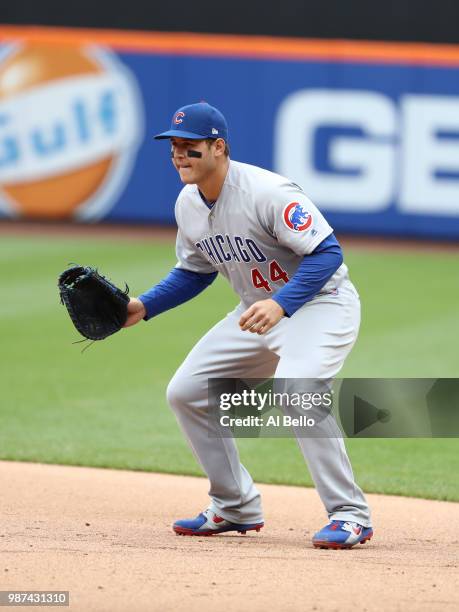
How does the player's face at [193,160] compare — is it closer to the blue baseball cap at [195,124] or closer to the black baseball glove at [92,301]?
the blue baseball cap at [195,124]

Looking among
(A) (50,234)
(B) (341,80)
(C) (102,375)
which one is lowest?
(A) (50,234)

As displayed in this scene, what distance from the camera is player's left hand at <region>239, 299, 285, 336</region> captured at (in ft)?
15.5

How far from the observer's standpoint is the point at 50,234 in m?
16.1

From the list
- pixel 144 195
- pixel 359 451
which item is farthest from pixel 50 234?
pixel 359 451

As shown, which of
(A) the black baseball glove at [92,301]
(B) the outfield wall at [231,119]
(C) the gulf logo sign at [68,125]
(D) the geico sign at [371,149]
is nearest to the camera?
(A) the black baseball glove at [92,301]

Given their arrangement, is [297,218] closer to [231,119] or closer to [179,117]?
[179,117]

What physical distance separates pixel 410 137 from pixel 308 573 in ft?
38.0

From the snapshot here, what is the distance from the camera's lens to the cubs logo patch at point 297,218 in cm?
488

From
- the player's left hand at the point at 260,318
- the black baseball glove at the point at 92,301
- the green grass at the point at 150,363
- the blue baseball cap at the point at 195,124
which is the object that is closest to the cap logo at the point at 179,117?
the blue baseball cap at the point at 195,124

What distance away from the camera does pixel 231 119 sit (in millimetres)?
16250

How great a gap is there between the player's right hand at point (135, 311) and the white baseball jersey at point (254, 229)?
35 centimetres

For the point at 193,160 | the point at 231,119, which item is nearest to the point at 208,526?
the point at 193,160

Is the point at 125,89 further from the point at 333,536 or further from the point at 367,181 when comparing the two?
the point at 333,536

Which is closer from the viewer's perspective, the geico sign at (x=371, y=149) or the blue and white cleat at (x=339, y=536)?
the blue and white cleat at (x=339, y=536)
